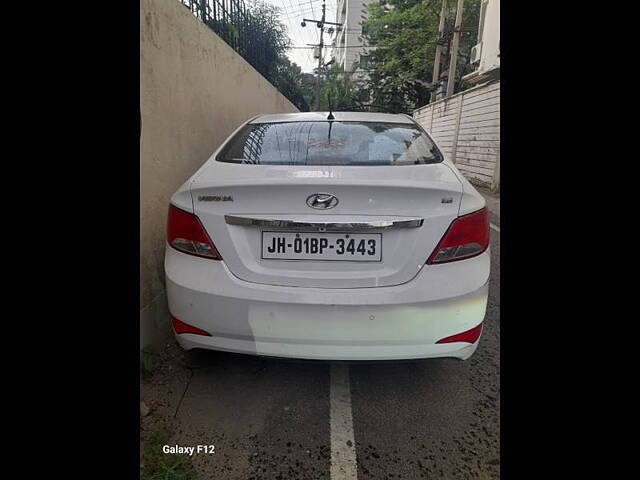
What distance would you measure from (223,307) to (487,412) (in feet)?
4.53

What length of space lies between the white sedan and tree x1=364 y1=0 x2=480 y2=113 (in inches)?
627

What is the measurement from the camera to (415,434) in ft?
5.39

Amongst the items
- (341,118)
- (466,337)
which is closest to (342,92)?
(341,118)

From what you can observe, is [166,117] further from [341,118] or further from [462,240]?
[462,240]

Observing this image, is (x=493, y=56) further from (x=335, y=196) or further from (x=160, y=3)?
(x=335, y=196)

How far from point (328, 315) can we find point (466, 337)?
2.06ft

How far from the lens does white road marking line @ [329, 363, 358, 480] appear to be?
57.9 inches

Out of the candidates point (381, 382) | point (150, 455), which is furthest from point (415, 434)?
point (150, 455)

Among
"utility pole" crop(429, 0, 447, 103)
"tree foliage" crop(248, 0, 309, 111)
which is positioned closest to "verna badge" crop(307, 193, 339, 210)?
"tree foliage" crop(248, 0, 309, 111)

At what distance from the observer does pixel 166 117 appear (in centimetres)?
252

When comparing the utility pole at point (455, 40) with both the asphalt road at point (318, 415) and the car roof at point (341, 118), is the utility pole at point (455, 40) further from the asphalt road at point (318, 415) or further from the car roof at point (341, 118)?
the asphalt road at point (318, 415)

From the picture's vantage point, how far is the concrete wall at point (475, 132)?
8133 mm

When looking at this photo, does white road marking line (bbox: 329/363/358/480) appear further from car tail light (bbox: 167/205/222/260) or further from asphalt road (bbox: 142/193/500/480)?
car tail light (bbox: 167/205/222/260)

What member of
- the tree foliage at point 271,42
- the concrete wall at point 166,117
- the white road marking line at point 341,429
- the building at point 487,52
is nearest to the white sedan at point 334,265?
the white road marking line at point 341,429
